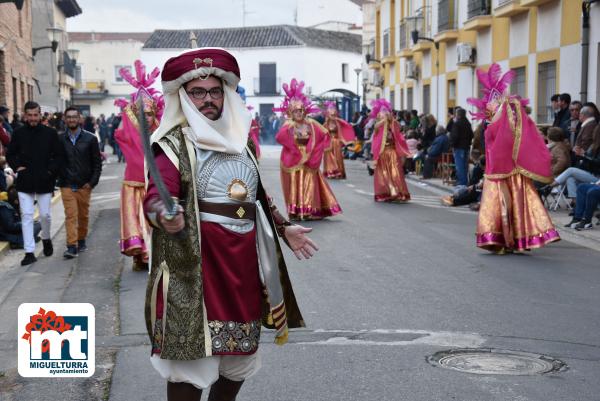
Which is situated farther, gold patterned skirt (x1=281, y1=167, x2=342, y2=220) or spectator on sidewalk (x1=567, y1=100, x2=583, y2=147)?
spectator on sidewalk (x1=567, y1=100, x2=583, y2=147)

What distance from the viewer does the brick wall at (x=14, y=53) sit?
23109 mm

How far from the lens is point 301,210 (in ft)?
47.1

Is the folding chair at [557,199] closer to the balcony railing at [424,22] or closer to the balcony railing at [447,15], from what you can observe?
the balcony railing at [447,15]

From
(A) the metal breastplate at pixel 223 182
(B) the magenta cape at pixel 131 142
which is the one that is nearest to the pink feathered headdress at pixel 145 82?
(B) the magenta cape at pixel 131 142

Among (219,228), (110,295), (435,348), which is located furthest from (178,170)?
(110,295)

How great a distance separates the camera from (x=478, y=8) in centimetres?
2392

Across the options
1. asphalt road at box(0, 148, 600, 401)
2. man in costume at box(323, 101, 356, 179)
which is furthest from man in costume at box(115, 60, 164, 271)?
man in costume at box(323, 101, 356, 179)

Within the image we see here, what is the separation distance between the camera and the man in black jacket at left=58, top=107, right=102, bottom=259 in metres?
10.5

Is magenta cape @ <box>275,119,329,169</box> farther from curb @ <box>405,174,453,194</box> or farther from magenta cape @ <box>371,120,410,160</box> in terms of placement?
curb @ <box>405,174,453,194</box>

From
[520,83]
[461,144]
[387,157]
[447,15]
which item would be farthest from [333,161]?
[447,15]

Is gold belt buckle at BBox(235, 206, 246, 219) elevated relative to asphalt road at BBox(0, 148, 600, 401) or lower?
elevated

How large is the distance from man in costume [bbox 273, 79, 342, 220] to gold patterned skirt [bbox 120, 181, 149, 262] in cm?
473

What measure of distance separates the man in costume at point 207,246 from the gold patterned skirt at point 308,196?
10.3 meters

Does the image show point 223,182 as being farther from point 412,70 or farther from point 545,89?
point 412,70
